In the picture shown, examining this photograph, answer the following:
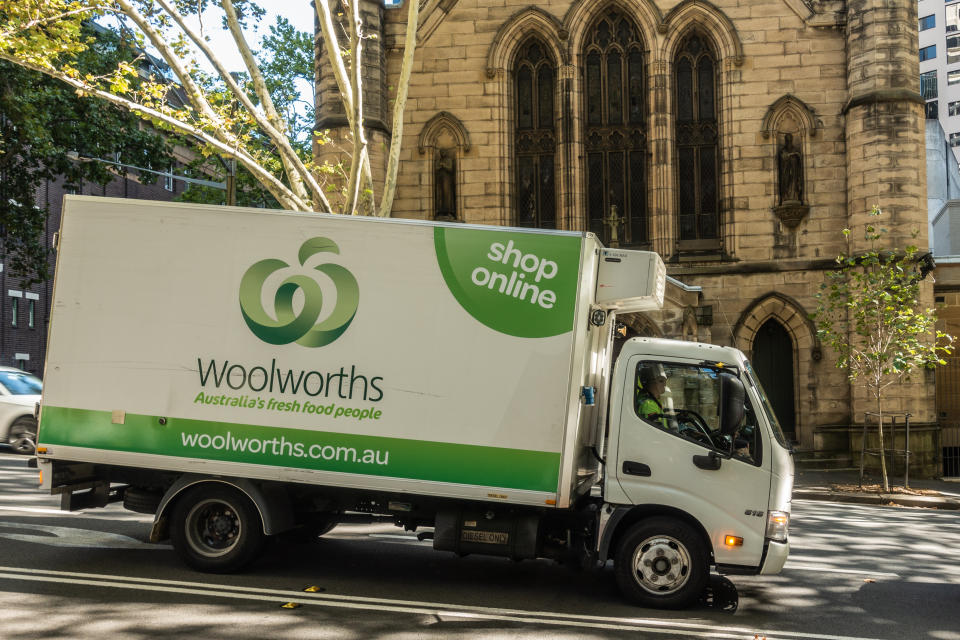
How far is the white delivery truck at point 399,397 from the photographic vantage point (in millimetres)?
7168

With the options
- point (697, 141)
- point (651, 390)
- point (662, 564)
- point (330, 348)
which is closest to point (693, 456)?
point (651, 390)

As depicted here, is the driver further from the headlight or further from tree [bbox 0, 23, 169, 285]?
tree [bbox 0, 23, 169, 285]

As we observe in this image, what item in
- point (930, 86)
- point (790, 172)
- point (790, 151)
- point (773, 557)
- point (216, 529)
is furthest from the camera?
point (930, 86)

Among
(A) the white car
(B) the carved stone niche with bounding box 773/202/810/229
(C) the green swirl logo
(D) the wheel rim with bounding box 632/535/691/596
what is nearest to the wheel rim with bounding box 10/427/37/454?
(A) the white car

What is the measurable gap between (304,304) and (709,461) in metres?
3.56

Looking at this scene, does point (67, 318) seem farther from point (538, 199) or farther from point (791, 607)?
point (538, 199)

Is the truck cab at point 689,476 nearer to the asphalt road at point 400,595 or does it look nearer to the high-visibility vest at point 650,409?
the high-visibility vest at point 650,409

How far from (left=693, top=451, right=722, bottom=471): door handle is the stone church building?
43.4ft

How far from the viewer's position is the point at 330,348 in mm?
7512

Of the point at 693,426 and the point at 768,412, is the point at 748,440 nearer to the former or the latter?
the point at 768,412

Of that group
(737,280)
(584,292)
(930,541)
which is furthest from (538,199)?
(584,292)

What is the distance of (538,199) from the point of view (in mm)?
22984

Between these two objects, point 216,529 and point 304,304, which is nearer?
point 304,304

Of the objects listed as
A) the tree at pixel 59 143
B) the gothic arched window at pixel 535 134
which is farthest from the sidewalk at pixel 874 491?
the tree at pixel 59 143
